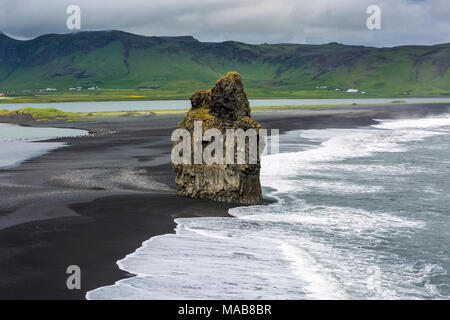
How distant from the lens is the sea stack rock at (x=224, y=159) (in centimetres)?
2930

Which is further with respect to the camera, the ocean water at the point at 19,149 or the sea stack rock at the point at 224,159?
the ocean water at the point at 19,149

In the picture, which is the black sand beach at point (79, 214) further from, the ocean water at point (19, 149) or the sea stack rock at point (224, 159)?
the ocean water at point (19, 149)

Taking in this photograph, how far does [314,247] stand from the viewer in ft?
68.0

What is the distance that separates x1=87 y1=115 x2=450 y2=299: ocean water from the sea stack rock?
1812 millimetres

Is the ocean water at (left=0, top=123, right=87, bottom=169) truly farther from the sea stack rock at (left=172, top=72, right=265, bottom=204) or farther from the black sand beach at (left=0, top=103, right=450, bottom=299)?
the sea stack rock at (left=172, top=72, right=265, bottom=204)

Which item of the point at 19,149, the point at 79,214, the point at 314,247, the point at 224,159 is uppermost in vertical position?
the point at 224,159

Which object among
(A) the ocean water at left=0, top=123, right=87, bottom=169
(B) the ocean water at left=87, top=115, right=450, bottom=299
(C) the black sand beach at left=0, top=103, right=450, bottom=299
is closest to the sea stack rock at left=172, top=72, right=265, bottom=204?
(C) the black sand beach at left=0, top=103, right=450, bottom=299

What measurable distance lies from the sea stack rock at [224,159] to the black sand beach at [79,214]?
106 cm

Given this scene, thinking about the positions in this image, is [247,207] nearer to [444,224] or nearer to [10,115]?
[444,224]

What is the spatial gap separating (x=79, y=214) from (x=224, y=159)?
8.89m

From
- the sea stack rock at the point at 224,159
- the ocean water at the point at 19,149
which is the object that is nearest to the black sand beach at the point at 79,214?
the sea stack rock at the point at 224,159

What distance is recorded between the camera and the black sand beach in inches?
660

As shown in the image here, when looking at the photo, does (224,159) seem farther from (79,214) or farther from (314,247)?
(314,247)

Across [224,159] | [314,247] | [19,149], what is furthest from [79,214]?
[19,149]
